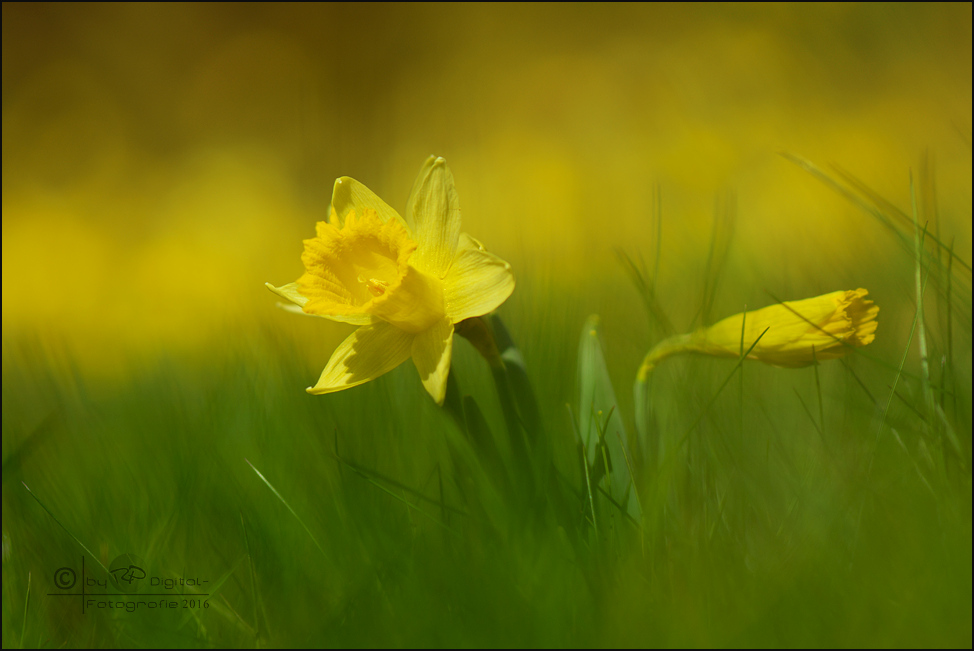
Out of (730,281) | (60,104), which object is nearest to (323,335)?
(730,281)

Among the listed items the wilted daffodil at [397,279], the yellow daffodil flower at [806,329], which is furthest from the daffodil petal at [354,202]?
the yellow daffodil flower at [806,329]

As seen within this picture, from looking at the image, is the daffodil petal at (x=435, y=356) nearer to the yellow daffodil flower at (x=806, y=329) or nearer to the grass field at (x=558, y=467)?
the grass field at (x=558, y=467)

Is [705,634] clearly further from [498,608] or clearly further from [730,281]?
[730,281]

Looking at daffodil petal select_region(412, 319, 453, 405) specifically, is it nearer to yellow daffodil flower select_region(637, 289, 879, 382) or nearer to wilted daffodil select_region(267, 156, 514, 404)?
wilted daffodil select_region(267, 156, 514, 404)

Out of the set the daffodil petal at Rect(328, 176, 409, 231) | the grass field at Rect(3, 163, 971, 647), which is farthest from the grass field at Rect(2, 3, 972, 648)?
the daffodil petal at Rect(328, 176, 409, 231)

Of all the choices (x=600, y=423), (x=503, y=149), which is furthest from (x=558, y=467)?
(x=503, y=149)

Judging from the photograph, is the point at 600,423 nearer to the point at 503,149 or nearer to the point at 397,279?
the point at 397,279
